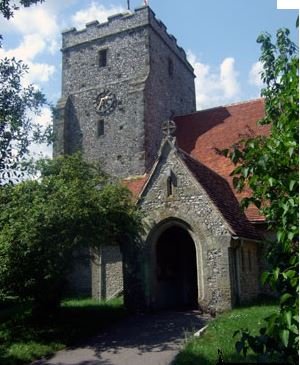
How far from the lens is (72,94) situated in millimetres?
26594

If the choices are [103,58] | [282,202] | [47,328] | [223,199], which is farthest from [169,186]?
[103,58]

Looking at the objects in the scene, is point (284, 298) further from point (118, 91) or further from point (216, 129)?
point (118, 91)

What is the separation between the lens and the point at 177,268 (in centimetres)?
1870

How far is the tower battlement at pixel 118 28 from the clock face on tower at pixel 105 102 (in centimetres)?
374

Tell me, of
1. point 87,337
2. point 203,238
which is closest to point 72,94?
point 203,238

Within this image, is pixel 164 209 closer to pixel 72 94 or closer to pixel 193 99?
pixel 72 94

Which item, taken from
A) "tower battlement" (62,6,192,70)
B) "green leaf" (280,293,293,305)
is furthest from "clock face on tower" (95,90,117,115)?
"green leaf" (280,293,293,305)

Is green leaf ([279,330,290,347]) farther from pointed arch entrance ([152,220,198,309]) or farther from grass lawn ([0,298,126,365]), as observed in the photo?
pointed arch entrance ([152,220,198,309])

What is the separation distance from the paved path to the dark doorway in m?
3.34

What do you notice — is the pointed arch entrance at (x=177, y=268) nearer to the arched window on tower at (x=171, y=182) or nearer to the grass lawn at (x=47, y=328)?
the grass lawn at (x=47, y=328)

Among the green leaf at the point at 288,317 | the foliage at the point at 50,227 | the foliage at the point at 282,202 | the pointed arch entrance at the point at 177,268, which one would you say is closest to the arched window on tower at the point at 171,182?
the foliage at the point at 50,227

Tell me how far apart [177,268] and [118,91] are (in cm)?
1135

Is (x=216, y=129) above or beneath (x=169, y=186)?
above

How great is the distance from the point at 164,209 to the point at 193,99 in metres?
16.6
